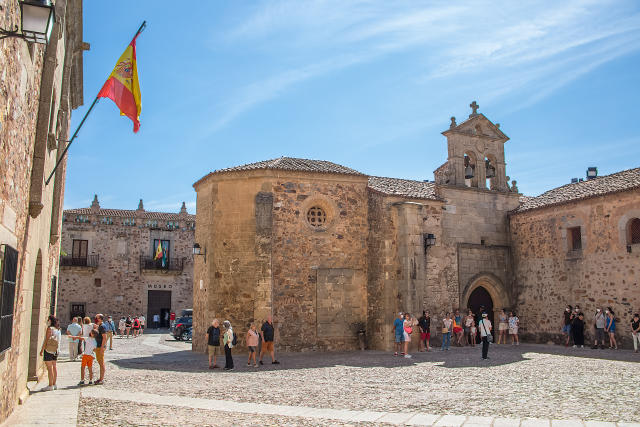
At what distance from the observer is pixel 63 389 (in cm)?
923

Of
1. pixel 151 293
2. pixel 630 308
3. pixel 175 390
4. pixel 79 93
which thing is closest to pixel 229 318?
pixel 175 390

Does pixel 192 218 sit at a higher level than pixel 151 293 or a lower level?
higher

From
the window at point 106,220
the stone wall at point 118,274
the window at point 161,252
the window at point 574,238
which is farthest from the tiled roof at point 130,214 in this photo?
the window at point 574,238

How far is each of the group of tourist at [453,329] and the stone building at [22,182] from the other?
928cm

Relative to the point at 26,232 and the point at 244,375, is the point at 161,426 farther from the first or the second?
the point at 244,375

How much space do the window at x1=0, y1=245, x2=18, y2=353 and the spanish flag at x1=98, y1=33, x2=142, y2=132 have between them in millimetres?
3915

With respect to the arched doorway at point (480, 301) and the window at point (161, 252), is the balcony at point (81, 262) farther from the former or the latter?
the arched doorway at point (480, 301)

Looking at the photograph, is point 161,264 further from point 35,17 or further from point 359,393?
point 35,17

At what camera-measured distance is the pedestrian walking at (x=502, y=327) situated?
18625 millimetres

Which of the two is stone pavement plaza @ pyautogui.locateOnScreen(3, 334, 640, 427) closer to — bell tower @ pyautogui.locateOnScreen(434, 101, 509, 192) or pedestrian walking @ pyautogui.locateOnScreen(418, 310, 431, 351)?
pedestrian walking @ pyautogui.locateOnScreen(418, 310, 431, 351)

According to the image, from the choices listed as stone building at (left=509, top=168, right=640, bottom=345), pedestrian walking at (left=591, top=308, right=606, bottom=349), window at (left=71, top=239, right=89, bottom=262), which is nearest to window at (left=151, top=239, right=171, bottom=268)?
window at (left=71, top=239, right=89, bottom=262)

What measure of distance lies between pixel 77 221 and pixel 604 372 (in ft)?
95.4

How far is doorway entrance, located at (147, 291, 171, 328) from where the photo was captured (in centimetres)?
3247

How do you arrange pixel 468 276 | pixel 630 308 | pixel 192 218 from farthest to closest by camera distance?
1. pixel 192 218
2. pixel 468 276
3. pixel 630 308
